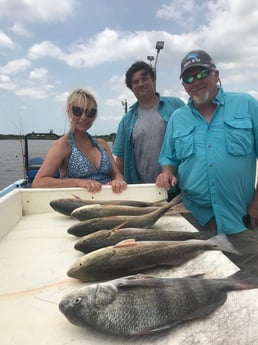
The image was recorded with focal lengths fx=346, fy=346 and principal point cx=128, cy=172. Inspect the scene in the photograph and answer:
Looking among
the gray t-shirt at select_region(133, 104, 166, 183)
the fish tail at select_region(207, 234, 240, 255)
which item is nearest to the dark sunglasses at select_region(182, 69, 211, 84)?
the gray t-shirt at select_region(133, 104, 166, 183)

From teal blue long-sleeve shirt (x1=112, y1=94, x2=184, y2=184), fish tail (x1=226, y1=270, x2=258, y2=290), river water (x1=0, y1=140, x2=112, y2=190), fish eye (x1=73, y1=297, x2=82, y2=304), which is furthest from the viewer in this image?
river water (x1=0, y1=140, x2=112, y2=190)

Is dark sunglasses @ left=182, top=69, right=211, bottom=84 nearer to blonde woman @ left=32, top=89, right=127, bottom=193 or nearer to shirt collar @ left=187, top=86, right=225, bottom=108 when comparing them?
shirt collar @ left=187, top=86, right=225, bottom=108

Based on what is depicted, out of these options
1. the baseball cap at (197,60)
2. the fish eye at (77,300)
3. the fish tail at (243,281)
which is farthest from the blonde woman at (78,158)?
the fish eye at (77,300)

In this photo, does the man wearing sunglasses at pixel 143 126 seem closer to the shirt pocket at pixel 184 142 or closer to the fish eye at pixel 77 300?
the shirt pocket at pixel 184 142

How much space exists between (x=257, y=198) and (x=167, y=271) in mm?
1914

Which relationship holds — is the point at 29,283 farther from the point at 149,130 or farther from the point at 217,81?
the point at 149,130

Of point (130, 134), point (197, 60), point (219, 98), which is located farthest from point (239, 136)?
point (130, 134)

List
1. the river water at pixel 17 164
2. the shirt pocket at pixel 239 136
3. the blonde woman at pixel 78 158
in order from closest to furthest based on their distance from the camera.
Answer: the shirt pocket at pixel 239 136, the blonde woman at pixel 78 158, the river water at pixel 17 164

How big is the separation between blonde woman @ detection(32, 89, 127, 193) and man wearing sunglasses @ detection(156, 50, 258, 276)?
868mm

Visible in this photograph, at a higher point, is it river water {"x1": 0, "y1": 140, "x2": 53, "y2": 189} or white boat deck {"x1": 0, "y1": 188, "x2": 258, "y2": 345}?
white boat deck {"x1": 0, "y1": 188, "x2": 258, "y2": 345}

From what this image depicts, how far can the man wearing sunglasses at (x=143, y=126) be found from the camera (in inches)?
202

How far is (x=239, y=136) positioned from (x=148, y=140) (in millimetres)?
1845

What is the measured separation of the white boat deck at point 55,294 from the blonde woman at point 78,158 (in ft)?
2.21

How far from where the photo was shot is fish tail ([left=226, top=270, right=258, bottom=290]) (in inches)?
71.9
